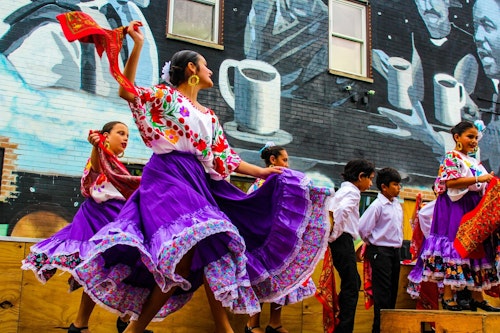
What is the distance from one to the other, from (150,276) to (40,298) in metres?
1.72

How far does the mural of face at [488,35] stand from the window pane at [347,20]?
2811 millimetres

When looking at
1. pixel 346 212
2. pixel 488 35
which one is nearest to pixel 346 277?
pixel 346 212

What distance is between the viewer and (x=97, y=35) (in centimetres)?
331

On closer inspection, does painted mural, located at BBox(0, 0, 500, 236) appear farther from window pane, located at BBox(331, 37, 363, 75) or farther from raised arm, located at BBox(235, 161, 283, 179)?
raised arm, located at BBox(235, 161, 283, 179)

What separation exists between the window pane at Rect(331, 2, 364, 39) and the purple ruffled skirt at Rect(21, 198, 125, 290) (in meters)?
7.70

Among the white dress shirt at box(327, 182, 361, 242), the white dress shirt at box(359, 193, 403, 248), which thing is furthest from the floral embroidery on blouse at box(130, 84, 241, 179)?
the white dress shirt at box(359, 193, 403, 248)

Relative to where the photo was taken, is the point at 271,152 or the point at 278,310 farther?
the point at 271,152

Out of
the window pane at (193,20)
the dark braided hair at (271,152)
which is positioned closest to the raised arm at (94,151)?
the dark braided hair at (271,152)

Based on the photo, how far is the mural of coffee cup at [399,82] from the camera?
444 inches

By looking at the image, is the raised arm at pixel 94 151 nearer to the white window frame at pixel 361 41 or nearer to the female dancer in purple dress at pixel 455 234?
the female dancer in purple dress at pixel 455 234

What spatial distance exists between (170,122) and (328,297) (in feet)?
8.87

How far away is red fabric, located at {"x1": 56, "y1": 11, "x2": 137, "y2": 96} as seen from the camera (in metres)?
3.18

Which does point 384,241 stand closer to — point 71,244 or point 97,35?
point 71,244

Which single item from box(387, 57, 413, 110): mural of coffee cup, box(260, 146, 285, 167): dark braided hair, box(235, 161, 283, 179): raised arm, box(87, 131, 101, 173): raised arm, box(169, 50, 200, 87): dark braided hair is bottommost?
box(235, 161, 283, 179): raised arm
